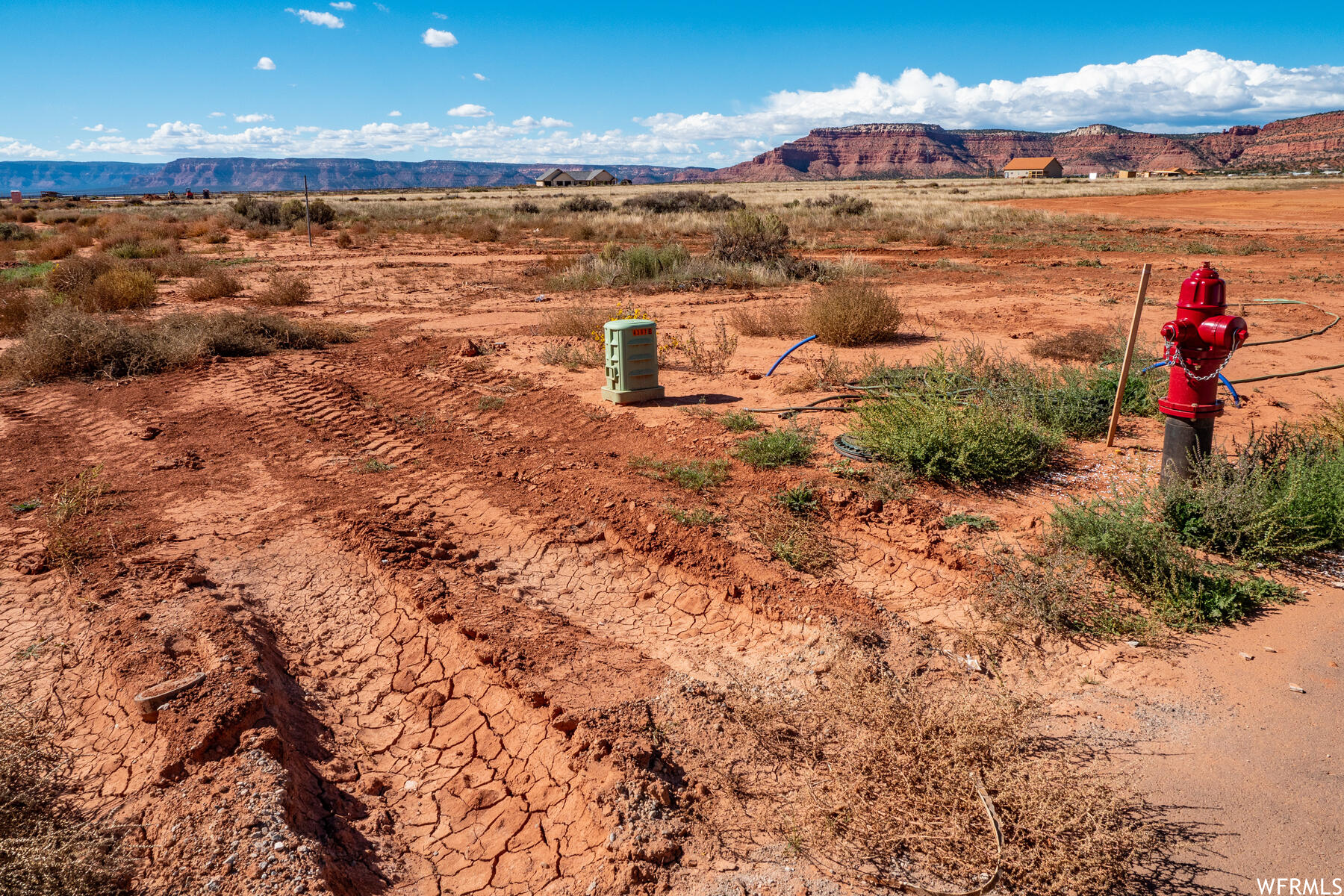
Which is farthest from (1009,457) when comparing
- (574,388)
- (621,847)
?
(574,388)

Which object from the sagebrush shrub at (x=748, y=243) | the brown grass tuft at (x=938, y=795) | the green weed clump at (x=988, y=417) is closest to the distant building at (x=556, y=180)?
the sagebrush shrub at (x=748, y=243)

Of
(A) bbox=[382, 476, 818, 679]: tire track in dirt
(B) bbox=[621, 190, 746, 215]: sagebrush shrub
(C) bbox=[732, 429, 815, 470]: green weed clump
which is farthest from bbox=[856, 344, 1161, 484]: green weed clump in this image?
(B) bbox=[621, 190, 746, 215]: sagebrush shrub

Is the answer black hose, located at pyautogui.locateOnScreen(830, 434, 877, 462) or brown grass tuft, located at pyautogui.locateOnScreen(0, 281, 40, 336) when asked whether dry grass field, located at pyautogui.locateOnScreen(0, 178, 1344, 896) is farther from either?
brown grass tuft, located at pyautogui.locateOnScreen(0, 281, 40, 336)

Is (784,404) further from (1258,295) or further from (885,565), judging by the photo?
(1258,295)

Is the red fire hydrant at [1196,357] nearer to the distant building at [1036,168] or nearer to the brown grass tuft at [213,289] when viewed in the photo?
the brown grass tuft at [213,289]

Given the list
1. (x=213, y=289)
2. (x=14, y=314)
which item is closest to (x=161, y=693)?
(x=14, y=314)

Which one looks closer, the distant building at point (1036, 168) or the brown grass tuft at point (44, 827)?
the brown grass tuft at point (44, 827)

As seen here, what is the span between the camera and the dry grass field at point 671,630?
110 inches

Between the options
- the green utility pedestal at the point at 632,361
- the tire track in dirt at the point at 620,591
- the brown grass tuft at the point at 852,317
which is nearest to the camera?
the tire track in dirt at the point at 620,591

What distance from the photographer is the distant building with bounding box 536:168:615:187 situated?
96562mm

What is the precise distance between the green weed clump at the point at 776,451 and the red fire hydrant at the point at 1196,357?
93.5 inches

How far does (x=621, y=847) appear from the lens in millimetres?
2797

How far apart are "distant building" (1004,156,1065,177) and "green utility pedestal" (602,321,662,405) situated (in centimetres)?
11402

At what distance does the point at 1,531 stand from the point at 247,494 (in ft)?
4.92
